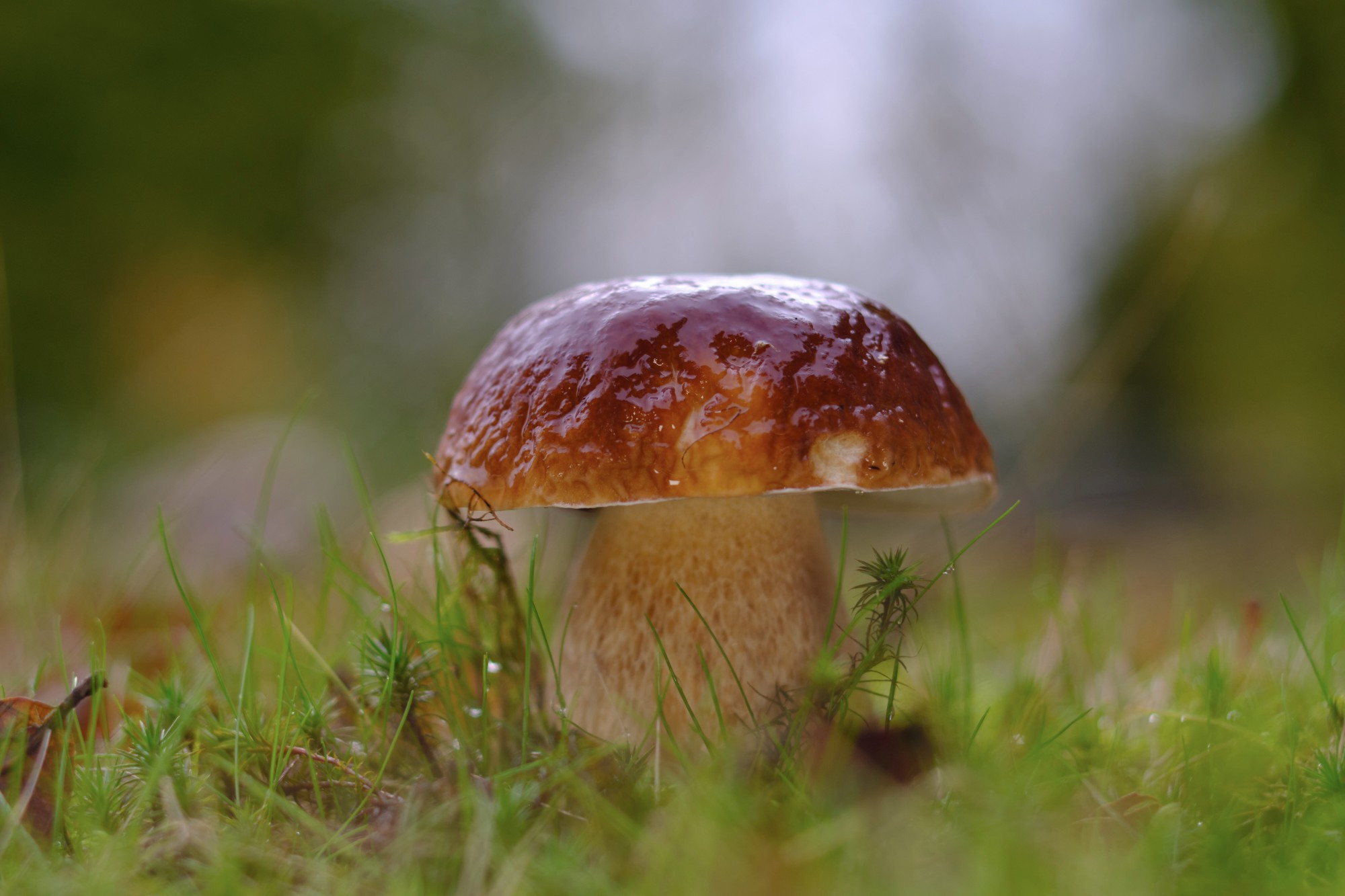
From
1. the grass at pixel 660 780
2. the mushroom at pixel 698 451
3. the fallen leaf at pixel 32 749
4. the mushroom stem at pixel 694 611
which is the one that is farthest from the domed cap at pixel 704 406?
the fallen leaf at pixel 32 749

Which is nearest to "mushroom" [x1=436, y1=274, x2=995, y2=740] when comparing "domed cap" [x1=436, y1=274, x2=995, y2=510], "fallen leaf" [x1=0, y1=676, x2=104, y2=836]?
"domed cap" [x1=436, y1=274, x2=995, y2=510]

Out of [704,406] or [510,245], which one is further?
[510,245]

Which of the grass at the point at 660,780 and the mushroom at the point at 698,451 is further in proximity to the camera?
the mushroom at the point at 698,451

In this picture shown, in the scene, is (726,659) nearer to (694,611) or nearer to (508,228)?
(694,611)

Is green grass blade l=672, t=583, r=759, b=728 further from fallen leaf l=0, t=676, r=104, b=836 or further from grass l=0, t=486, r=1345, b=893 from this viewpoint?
fallen leaf l=0, t=676, r=104, b=836

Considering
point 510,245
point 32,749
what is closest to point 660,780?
point 32,749

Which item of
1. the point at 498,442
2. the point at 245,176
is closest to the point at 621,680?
the point at 498,442

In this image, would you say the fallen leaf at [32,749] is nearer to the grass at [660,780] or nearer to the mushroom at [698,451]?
the grass at [660,780]

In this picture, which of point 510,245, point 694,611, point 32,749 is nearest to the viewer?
point 32,749

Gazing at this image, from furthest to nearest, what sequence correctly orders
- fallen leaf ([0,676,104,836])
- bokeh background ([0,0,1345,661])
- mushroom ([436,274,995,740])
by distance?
bokeh background ([0,0,1345,661]) → mushroom ([436,274,995,740]) → fallen leaf ([0,676,104,836])
